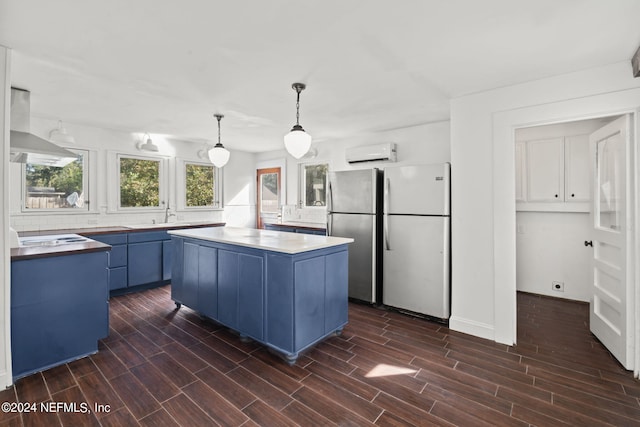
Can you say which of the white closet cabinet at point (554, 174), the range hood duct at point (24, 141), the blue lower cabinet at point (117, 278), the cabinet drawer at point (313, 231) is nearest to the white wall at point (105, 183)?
the blue lower cabinet at point (117, 278)

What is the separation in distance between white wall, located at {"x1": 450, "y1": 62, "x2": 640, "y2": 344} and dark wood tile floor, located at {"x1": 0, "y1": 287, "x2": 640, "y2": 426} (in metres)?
0.36

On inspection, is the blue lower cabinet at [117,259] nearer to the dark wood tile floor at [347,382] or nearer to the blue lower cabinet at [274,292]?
the dark wood tile floor at [347,382]

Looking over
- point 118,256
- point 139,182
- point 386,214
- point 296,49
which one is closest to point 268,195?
point 139,182

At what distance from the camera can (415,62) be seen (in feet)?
7.80

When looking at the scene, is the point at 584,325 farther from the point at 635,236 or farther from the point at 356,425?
the point at 356,425

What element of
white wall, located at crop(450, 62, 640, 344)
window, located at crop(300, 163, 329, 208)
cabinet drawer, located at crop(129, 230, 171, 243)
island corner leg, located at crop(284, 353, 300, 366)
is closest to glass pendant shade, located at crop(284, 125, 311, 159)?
white wall, located at crop(450, 62, 640, 344)

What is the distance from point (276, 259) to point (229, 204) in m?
3.95

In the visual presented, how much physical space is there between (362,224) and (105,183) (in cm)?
384

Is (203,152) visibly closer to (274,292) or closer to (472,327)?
(274,292)

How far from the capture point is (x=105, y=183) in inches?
180

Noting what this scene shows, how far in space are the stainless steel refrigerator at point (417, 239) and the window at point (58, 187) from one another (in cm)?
422

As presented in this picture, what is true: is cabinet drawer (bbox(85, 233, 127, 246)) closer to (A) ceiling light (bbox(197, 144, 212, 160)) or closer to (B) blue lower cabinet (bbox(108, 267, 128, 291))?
(B) blue lower cabinet (bbox(108, 267, 128, 291))

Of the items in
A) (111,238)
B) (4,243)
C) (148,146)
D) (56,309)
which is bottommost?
(56,309)

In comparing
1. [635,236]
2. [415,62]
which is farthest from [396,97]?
[635,236]
